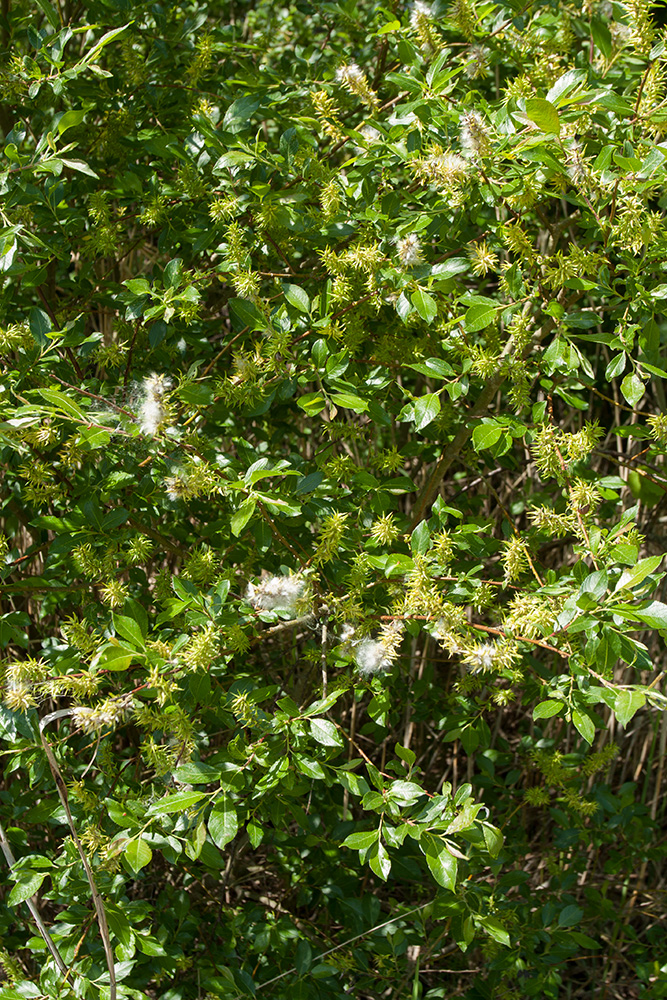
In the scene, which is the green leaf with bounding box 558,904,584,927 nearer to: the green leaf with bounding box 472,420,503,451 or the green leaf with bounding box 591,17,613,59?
the green leaf with bounding box 472,420,503,451

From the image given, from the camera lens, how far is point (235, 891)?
77.0 inches

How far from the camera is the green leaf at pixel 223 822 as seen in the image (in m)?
1.08

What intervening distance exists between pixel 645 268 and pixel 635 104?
236mm

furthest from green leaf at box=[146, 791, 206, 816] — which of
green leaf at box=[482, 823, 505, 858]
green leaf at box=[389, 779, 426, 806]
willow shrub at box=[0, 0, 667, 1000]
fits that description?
green leaf at box=[482, 823, 505, 858]

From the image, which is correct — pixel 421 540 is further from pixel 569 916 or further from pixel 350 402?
pixel 569 916

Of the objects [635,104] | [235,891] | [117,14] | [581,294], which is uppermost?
[117,14]

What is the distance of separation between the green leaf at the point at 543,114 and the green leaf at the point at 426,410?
1.24ft

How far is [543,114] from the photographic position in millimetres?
1021

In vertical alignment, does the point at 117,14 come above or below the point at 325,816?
above

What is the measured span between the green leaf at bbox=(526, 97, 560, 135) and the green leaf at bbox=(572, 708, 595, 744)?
776 millimetres

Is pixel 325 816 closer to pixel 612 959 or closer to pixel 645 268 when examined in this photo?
pixel 612 959

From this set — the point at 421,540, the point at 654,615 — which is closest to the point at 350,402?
the point at 421,540

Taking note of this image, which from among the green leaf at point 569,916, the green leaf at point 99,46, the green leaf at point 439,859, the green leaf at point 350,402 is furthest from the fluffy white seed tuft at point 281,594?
the green leaf at point 569,916

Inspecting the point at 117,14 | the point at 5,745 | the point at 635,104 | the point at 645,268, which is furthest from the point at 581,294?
the point at 5,745
